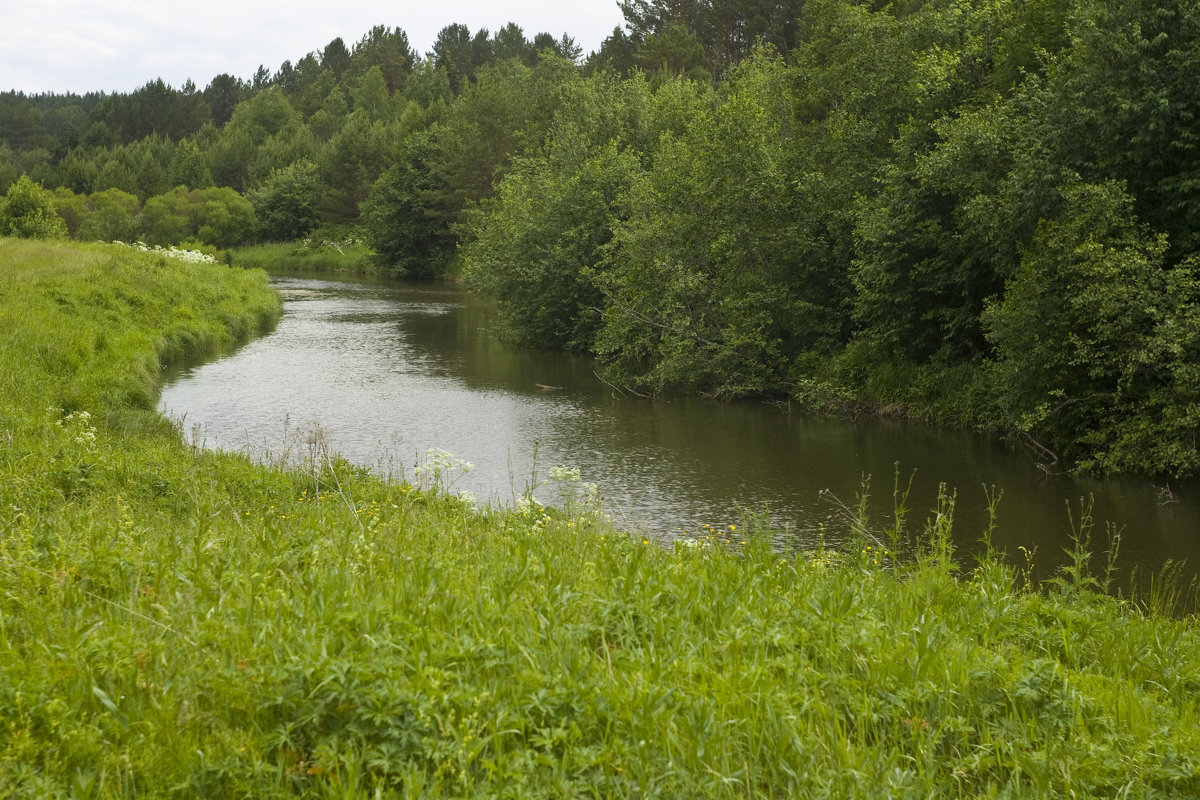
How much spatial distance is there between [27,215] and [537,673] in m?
69.0

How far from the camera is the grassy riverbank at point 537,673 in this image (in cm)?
380

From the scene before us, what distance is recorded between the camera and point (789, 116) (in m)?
29.2

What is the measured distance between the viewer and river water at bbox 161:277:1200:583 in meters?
14.7

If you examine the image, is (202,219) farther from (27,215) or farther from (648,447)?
(648,447)

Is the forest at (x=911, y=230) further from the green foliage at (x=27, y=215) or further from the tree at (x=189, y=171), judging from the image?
the tree at (x=189, y=171)

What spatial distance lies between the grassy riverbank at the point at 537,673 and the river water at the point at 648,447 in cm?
303

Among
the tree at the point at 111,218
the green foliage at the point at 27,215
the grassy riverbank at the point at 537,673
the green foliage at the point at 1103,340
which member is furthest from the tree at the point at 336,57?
the grassy riverbank at the point at 537,673

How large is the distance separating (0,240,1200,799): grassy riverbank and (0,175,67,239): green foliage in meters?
61.6

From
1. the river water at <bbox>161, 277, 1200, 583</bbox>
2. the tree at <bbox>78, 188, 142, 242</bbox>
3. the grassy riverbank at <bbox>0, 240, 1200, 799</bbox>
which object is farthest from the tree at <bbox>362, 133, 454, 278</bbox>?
the grassy riverbank at <bbox>0, 240, 1200, 799</bbox>

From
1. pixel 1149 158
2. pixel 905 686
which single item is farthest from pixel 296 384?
pixel 905 686

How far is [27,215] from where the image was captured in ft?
203

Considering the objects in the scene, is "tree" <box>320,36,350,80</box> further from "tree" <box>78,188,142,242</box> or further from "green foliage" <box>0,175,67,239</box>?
"green foliage" <box>0,175,67,239</box>

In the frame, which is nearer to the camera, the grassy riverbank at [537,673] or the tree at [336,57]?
the grassy riverbank at [537,673]

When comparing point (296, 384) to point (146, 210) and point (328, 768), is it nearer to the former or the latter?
point (328, 768)
